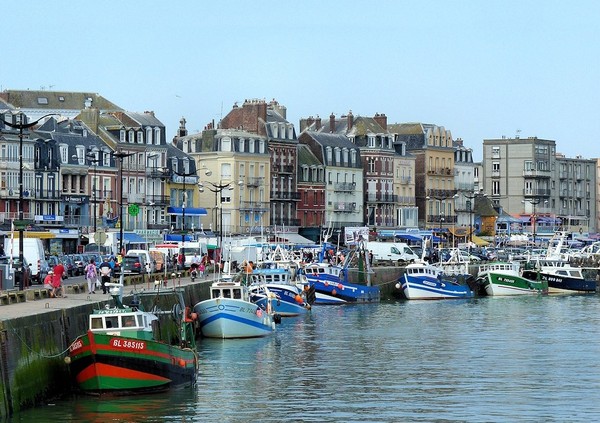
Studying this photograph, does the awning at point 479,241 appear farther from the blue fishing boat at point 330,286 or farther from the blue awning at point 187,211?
the blue fishing boat at point 330,286

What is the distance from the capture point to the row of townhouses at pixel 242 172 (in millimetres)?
111875

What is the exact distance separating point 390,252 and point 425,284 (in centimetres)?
2083

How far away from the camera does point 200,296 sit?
69.3 m

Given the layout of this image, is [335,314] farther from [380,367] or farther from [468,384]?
[468,384]

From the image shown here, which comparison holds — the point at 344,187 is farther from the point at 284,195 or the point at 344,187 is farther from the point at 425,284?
the point at 425,284

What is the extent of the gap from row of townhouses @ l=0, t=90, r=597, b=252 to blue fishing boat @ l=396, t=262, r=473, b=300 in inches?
578

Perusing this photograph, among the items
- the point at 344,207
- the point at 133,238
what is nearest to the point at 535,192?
the point at 344,207

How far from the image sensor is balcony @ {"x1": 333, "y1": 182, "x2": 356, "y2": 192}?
147250 mm

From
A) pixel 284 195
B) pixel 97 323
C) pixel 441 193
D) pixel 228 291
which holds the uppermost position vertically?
pixel 441 193

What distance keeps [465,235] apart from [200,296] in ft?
327

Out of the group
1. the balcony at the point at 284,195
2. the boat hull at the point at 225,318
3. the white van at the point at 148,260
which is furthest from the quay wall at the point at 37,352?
the balcony at the point at 284,195

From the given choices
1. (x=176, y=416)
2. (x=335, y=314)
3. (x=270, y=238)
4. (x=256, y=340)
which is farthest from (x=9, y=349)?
(x=270, y=238)

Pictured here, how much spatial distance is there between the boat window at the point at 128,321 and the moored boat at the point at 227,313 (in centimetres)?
1813

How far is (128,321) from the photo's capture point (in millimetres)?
43844
